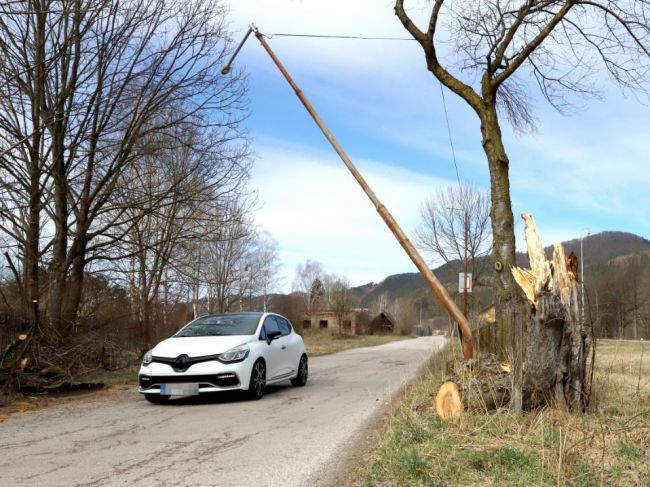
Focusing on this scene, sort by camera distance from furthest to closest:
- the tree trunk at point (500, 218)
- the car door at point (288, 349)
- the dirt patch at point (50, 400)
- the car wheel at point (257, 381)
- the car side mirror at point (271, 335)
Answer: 1. the tree trunk at point (500, 218)
2. the car door at point (288, 349)
3. the car side mirror at point (271, 335)
4. the car wheel at point (257, 381)
5. the dirt patch at point (50, 400)

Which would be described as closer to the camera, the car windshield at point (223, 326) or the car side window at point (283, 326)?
the car windshield at point (223, 326)

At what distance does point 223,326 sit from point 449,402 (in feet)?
16.3

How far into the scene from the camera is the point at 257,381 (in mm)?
9961

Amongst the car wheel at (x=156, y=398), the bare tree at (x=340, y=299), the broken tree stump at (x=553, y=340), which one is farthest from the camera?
the bare tree at (x=340, y=299)

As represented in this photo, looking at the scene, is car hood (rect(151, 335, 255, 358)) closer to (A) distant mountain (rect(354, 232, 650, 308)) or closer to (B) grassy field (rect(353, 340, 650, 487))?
(B) grassy field (rect(353, 340, 650, 487))

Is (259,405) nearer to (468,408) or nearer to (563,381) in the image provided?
(468,408)

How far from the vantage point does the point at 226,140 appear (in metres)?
15.6

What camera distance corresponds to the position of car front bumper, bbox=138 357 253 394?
30.3 feet

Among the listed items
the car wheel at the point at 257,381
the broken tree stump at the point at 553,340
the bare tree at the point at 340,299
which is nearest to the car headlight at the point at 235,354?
the car wheel at the point at 257,381

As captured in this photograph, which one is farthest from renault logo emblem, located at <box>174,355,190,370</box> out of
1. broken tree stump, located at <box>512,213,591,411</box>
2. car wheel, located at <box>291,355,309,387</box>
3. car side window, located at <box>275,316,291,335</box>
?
broken tree stump, located at <box>512,213,591,411</box>

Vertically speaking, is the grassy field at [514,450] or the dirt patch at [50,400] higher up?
the grassy field at [514,450]

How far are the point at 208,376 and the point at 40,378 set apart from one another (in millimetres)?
3452

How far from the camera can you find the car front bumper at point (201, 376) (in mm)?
9227

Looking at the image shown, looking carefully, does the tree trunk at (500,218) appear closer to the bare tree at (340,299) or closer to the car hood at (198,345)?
the car hood at (198,345)
